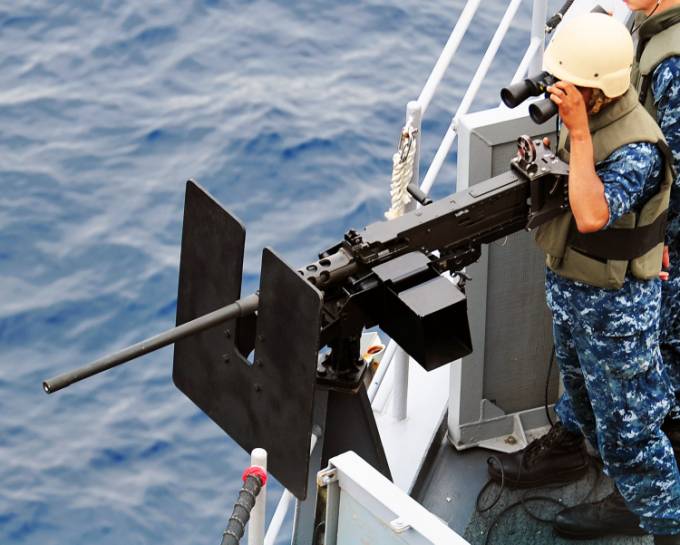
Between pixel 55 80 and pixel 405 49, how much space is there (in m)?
3.09

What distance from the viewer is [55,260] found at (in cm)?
1184

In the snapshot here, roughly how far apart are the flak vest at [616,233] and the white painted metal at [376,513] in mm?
1541

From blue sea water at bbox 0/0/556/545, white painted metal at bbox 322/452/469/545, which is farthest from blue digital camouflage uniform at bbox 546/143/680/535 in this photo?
blue sea water at bbox 0/0/556/545

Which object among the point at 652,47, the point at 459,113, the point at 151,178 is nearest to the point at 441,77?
the point at 459,113

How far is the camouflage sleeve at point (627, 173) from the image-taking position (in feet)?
17.2

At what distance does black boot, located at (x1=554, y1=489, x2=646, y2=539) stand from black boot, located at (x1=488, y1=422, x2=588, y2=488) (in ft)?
0.83

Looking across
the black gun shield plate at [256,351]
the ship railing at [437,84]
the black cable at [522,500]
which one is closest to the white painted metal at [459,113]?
the ship railing at [437,84]

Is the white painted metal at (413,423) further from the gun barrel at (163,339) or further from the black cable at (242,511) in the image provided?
the black cable at (242,511)

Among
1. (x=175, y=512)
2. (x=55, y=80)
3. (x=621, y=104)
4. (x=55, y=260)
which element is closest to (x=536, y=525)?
(x=621, y=104)

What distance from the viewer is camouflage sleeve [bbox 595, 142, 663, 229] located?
524 cm

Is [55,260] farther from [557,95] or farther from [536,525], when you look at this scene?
[557,95]

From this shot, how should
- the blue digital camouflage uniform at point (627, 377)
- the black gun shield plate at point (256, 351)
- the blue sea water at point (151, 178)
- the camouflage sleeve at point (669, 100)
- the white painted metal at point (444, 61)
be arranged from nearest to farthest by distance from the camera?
the black gun shield plate at point (256, 351) → the blue digital camouflage uniform at point (627, 377) → the camouflage sleeve at point (669, 100) → the white painted metal at point (444, 61) → the blue sea water at point (151, 178)

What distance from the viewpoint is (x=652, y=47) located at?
19.2 feet

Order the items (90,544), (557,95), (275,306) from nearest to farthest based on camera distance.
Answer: (275,306), (557,95), (90,544)
